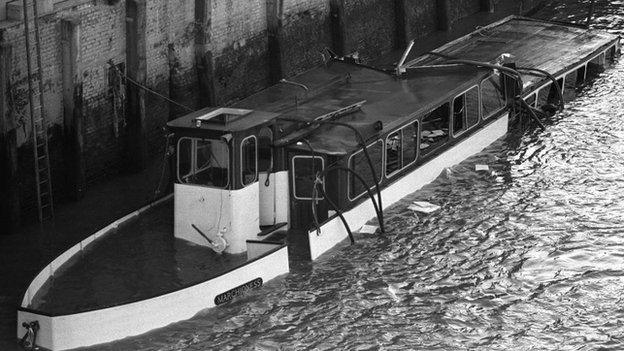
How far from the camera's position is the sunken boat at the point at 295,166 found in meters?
16.4

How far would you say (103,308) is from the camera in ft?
51.8

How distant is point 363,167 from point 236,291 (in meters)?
3.36

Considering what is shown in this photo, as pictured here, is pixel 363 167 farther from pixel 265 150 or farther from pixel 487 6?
pixel 487 6

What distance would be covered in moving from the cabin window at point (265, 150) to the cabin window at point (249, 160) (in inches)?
22.2

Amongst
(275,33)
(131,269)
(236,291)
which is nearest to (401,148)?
(236,291)

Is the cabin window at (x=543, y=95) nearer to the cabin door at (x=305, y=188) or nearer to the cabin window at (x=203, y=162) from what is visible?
the cabin door at (x=305, y=188)

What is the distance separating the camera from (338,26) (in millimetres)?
27875

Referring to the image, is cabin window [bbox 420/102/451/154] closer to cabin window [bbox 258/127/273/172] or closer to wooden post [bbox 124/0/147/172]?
cabin window [bbox 258/127/273/172]

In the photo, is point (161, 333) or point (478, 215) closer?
point (161, 333)

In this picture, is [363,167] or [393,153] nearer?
[363,167]

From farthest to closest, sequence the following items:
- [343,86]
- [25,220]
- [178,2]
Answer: [178,2] → [343,86] → [25,220]

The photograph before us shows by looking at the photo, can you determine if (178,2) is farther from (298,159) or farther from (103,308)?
(103,308)

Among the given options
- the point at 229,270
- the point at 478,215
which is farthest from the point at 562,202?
the point at 229,270

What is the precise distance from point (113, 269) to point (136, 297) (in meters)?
1.25
